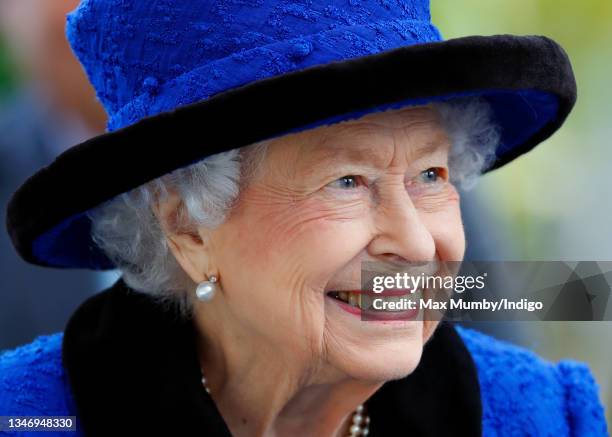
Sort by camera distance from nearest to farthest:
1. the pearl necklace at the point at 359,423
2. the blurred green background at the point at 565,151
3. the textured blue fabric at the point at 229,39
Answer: the textured blue fabric at the point at 229,39 < the pearl necklace at the point at 359,423 < the blurred green background at the point at 565,151

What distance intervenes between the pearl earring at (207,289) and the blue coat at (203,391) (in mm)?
270

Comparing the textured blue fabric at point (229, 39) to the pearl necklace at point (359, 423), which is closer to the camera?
the textured blue fabric at point (229, 39)

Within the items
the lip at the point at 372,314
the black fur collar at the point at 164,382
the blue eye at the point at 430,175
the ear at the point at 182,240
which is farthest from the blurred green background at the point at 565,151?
the ear at the point at 182,240

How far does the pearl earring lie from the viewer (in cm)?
204

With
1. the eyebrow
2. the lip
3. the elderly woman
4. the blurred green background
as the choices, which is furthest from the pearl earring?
the blurred green background

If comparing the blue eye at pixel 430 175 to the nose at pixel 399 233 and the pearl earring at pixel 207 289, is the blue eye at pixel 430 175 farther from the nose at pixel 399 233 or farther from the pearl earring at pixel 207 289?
the pearl earring at pixel 207 289

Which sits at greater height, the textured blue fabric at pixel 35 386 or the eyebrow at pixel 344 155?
the eyebrow at pixel 344 155

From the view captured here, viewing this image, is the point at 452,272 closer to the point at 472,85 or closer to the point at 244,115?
the point at 472,85

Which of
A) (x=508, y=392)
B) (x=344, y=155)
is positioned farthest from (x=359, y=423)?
(x=344, y=155)

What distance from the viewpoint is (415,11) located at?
76.7 inches

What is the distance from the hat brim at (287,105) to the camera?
167 cm

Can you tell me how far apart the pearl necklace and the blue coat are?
0.04 metres

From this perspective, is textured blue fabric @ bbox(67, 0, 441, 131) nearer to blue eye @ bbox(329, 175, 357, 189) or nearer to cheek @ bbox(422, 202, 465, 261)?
blue eye @ bbox(329, 175, 357, 189)

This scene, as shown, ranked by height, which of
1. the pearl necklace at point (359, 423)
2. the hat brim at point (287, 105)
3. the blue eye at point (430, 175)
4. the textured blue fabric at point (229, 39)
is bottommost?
the pearl necklace at point (359, 423)
